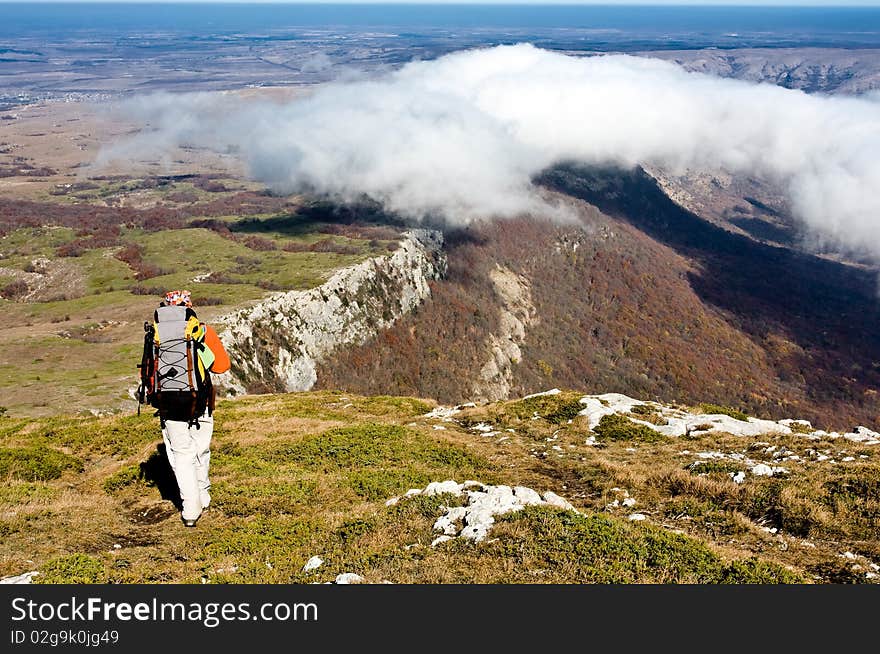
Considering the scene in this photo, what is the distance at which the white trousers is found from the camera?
1539 centimetres

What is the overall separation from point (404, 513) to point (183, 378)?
22.3ft

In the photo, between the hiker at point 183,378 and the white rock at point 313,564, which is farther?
the hiker at point 183,378

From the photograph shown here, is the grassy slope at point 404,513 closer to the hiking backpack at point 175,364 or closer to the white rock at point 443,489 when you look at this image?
the white rock at point 443,489

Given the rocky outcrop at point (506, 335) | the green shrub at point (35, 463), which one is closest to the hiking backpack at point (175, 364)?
the green shrub at point (35, 463)

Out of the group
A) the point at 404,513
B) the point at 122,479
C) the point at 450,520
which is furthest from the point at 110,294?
the point at 450,520

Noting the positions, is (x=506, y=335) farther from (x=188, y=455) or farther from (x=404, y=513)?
(x=188, y=455)

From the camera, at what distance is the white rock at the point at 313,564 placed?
40.7ft

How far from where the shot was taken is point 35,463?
22.1 m

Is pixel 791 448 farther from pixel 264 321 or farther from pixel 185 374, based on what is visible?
pixel 264 321

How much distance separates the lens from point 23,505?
17.2m

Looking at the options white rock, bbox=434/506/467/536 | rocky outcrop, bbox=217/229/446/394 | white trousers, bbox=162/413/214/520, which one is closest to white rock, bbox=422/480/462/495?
white rock, bbox=434/506/467/536

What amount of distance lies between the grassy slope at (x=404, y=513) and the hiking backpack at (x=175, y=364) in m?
3.60
